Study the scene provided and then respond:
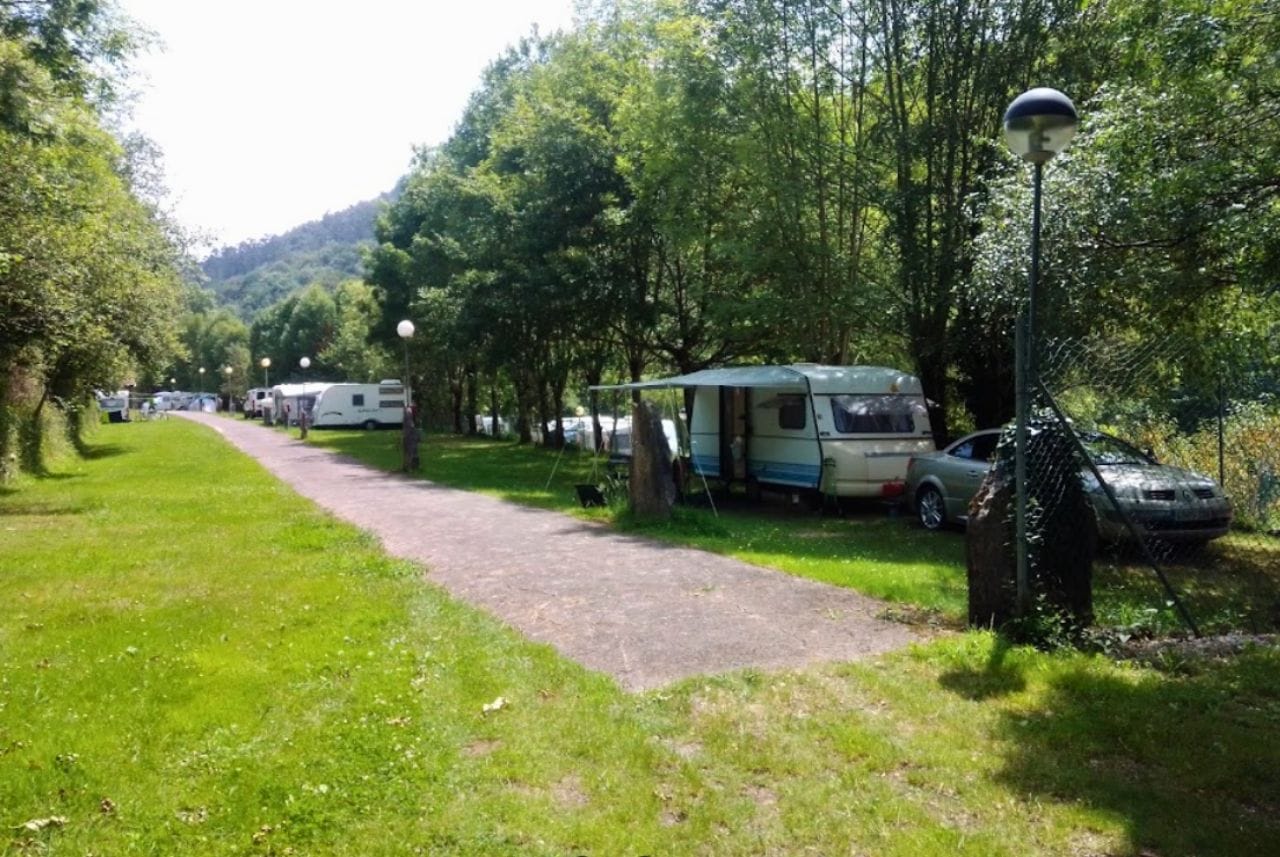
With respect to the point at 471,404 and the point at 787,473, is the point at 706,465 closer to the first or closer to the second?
the point at 787,473

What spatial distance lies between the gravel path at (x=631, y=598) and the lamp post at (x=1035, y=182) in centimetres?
112

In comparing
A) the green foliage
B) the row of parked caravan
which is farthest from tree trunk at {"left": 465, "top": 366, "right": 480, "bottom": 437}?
the green foliage

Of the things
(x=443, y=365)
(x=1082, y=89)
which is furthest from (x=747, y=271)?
(x=443, y=365)

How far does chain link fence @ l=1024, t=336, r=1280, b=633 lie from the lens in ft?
22.9

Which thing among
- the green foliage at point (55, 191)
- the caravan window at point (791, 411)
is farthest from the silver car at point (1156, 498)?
the green foliage at point (55, 191)

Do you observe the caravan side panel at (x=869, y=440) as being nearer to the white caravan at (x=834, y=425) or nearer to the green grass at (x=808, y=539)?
the white caravan at (x=834, y=425)

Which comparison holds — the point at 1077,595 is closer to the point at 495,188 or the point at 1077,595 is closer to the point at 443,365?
the point at 495,188

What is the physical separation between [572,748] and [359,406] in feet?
164

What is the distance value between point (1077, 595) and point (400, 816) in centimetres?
480

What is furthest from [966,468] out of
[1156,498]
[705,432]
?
[705,432]

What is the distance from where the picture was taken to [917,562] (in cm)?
1105

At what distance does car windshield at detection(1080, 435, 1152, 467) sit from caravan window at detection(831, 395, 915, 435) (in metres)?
4.96

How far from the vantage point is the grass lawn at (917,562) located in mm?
8031

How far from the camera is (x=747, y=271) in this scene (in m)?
19.0
